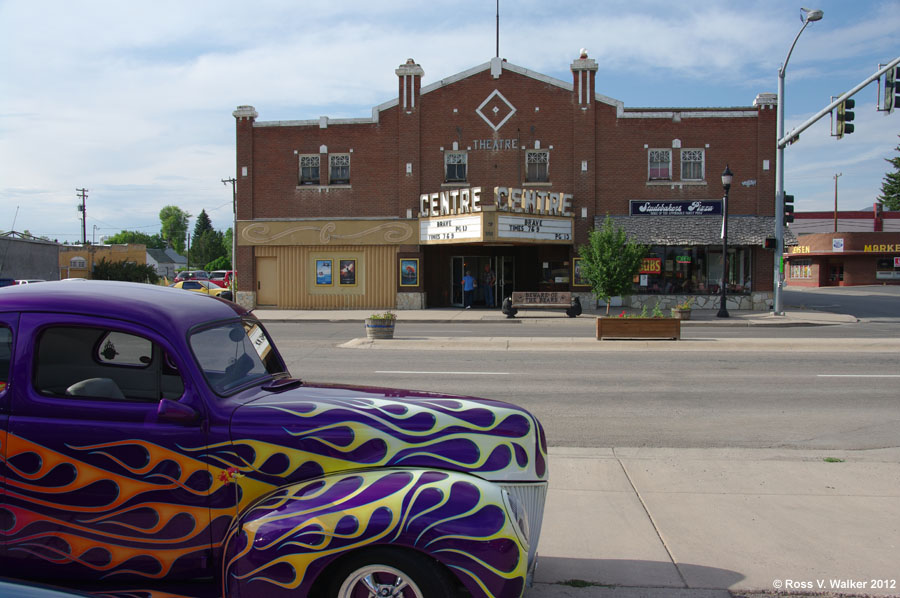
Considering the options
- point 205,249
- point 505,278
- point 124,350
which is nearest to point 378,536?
point 124,350

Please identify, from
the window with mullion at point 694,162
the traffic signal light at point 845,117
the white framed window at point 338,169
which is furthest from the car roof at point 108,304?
the window with mullion at point 694,162

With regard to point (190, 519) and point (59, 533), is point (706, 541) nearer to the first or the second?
point (190, 519)

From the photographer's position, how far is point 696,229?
2948 centimetres

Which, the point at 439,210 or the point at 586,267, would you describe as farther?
the point at 439,210

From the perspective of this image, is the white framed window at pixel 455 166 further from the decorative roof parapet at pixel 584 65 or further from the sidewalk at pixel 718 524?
the sidewalk at pixel 718 524

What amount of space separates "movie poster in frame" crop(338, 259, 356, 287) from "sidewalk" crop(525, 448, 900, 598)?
2521 cm

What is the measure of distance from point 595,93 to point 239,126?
16048 millimetres

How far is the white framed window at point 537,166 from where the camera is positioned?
30.3 meters

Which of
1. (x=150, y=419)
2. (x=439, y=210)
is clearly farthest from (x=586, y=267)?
(x=150, y=419)

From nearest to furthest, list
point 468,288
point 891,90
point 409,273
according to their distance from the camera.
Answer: point 891,90, point 468,288, point 409,273

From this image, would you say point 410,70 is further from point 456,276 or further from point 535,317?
point 535,317

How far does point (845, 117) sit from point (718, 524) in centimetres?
1764

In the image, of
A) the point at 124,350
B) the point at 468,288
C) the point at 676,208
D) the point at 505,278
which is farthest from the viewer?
the point at 505,278

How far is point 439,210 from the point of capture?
97.7 ft
